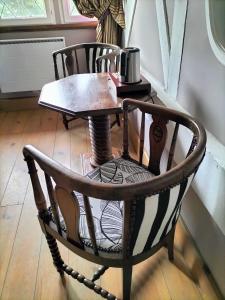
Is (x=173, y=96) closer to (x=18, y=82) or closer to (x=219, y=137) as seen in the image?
(x=219, y=137)

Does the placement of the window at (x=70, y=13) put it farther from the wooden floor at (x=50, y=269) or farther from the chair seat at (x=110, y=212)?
the chair seat at (x=110, y=212)

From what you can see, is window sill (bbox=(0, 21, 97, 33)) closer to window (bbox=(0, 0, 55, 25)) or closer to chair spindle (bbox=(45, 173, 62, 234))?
window (bbox=(0, 0, 55, 25))

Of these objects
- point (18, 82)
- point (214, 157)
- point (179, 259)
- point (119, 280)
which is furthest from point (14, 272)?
point (18, 82)

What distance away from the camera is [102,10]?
2.67m

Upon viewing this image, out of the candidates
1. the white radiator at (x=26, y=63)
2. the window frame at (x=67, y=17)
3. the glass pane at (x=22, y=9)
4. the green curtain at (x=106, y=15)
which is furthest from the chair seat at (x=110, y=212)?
the glass pane at (x=22, y=9)

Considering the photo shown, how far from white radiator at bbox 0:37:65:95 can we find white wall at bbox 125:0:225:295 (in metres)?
1.69

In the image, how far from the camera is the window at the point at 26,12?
9.52 feet

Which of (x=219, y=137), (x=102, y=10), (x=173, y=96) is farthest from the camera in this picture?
(x=102, y=10)

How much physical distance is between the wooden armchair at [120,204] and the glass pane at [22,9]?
2.35m

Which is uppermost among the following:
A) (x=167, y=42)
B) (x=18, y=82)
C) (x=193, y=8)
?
(x=193, y=8)

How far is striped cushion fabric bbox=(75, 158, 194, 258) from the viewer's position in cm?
75

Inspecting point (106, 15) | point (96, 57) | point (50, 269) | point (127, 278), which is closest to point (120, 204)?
point (127, 278)

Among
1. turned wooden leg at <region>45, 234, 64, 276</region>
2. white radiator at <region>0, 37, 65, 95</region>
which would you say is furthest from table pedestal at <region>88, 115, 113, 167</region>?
white radiator at <region>0, 37, 65, 95</region>

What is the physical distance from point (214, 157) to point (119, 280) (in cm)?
79
